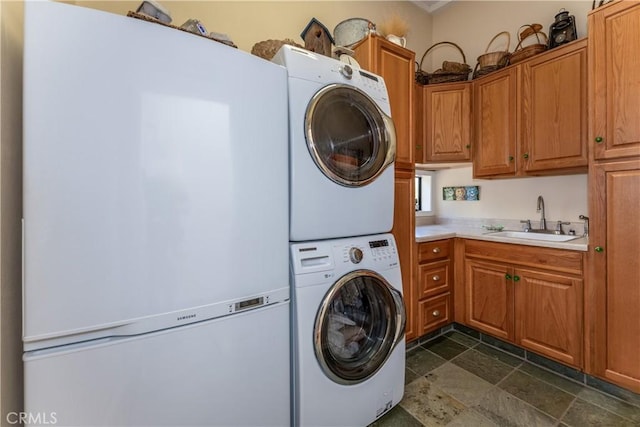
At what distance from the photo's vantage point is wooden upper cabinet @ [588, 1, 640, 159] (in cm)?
141

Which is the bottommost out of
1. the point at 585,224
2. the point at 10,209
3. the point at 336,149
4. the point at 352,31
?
the point at 585,224

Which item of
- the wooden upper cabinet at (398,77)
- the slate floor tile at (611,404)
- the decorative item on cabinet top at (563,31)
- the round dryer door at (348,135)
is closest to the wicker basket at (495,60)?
the decorative item on cabinet top at (563,31)

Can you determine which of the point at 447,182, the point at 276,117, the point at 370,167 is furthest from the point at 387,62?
the point at 447,182

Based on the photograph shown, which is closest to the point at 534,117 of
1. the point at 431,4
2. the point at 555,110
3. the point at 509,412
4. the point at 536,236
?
the point at 555,110

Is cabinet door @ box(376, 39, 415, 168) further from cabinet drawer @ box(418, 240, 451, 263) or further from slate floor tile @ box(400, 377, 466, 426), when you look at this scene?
slate floor tile @ box(400, 377, 466, 426)

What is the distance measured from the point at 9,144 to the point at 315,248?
100 centimetres

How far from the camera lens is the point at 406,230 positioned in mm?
1841

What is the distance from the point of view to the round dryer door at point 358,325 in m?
1.11

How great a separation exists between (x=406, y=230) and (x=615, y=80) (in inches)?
54.9

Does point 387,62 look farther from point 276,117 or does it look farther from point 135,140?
point 135,140

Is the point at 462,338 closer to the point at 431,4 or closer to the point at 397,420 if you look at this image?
the point at 397,420

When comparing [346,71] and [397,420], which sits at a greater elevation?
[346,71]

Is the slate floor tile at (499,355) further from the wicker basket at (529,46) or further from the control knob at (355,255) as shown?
the wicker basket at (529,46)

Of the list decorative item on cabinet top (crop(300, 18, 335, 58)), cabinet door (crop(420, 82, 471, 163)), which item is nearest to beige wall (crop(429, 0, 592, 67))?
cabinet door (crop(420, 82, 471, 163))
